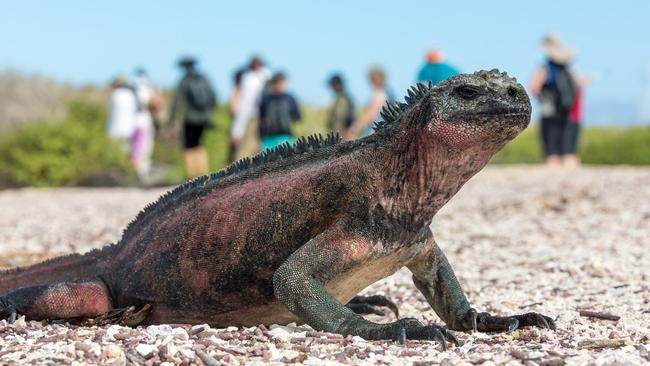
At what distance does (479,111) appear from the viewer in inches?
137

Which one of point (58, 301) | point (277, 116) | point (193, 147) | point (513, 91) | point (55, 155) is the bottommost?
point (58, 301)

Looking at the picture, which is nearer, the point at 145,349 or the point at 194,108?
the point at 145,349

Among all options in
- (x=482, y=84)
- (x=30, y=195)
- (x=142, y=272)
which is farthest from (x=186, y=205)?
(x=30, y=195)

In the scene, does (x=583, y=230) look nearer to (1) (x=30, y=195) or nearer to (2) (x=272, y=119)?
(2) (x=272, y=119)

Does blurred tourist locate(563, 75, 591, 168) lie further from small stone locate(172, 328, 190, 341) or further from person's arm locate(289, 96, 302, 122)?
small stone locate(172, 328, 190, 341)

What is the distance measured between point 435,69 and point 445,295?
438 centimetres

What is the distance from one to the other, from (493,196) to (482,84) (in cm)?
913

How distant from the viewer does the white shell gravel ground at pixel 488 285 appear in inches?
131

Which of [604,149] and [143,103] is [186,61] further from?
[604,149]

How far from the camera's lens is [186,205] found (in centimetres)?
426

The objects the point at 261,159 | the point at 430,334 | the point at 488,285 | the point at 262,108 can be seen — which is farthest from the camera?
the point at 262,108

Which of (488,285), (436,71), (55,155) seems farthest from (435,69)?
(55,155)

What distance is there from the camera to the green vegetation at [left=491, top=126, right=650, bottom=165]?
2277 centimetres

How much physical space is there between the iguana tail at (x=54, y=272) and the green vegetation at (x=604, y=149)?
20180 millimetres
